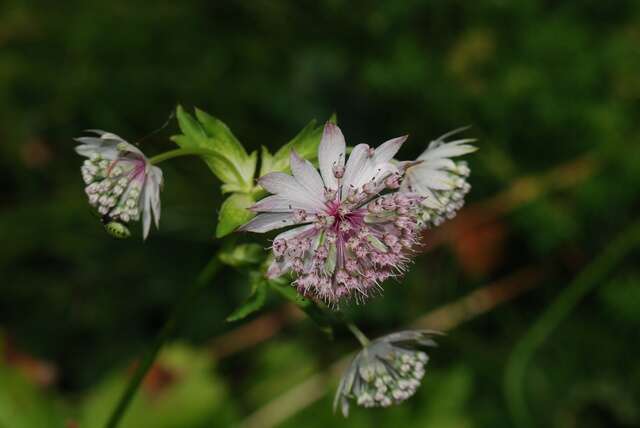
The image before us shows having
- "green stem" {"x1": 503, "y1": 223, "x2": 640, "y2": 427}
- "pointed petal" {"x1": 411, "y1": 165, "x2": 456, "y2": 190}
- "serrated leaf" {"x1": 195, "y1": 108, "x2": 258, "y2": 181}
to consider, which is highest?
"serrated leaf" {"x1": 195, "y1": 108, "x2": 258, "y2": 181}

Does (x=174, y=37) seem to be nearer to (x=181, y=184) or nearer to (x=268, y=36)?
(x=268, y=36)

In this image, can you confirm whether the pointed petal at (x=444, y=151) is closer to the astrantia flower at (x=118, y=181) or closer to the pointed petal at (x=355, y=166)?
the pointed petal at (x=355, y=166)

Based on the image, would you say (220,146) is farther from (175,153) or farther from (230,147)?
(175,153)

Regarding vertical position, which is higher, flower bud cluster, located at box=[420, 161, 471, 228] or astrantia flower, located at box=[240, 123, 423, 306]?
astrantia flower, located at box=[240, 123, 423, 306]

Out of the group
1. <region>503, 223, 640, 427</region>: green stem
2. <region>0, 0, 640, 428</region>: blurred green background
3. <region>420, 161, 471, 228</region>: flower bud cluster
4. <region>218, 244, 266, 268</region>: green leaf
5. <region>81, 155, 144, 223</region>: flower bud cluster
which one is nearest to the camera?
<region>81, 155, 144, 223</region>: flower bud cluster

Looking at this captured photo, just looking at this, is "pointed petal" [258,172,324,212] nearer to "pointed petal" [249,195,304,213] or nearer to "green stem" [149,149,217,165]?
"pointed petal" [249,195,304,213]

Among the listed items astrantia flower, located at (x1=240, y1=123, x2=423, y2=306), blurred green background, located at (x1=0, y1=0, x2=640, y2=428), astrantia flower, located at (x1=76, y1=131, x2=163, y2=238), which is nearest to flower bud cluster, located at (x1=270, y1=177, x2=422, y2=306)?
astrantia flower, located at (x1=240, y1=123, x2=423, y2=306)

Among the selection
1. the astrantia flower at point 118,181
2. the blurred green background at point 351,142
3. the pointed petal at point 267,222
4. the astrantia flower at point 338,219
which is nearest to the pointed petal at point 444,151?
the astrantia flower at point 338,219
